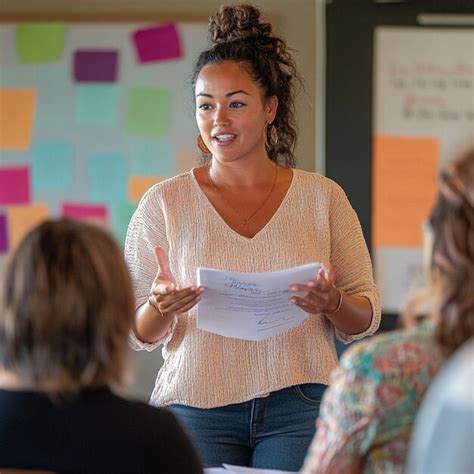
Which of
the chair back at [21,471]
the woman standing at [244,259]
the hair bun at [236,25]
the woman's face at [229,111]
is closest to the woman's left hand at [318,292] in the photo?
the woman standing at [244,259]

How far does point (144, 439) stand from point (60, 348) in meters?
0.18

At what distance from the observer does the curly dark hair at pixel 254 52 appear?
236cm

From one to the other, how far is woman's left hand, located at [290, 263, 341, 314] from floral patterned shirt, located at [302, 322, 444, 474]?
2.60 ft

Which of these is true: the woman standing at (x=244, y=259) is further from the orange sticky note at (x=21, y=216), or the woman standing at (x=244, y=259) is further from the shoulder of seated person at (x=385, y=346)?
the orange sticky note at (x=21, y=216)

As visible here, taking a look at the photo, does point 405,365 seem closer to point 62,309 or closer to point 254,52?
point 62,309

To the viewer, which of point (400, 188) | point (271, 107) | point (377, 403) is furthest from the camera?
point (400, 188)

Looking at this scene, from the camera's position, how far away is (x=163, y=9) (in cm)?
362

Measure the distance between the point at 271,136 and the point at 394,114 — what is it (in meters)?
1.15

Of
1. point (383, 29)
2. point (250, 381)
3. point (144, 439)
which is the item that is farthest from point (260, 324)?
point (383, 29)

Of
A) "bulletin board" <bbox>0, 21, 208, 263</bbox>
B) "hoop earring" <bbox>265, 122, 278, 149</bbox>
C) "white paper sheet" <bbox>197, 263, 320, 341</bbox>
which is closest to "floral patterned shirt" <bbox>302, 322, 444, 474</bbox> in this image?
"white paper sheet" <bbox>197, 263, 320, 341</bbox>

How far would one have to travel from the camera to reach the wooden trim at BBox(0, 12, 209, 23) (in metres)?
3.61

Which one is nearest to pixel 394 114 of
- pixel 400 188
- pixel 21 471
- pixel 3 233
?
pixel 400 188

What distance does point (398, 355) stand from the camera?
1.29 meters

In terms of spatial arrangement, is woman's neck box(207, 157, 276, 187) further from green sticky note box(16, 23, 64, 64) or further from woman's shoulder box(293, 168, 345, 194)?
green sticky note box(16, 23, 64, 64)
